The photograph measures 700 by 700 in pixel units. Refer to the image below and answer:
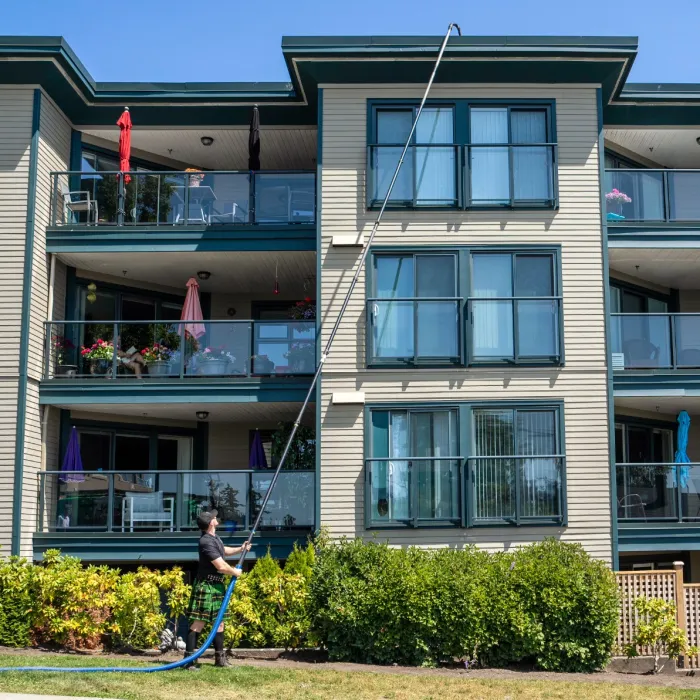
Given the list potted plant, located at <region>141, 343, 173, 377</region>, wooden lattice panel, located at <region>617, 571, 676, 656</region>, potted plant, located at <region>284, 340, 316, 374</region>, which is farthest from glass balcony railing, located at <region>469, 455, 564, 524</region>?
potted plant, located at <region>141, 343, 173, 377</region>

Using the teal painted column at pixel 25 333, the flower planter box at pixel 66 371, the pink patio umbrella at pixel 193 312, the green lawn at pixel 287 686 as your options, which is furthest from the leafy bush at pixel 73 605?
the pink patio umbrella at pixel 193 312

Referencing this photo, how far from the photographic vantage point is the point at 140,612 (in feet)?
50.7

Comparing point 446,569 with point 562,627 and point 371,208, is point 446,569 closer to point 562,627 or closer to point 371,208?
point 562,627

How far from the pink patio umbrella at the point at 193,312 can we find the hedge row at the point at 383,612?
586 centimetres

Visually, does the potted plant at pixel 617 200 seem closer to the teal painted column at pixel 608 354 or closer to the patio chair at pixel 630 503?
the teal painted column at pixel 608 354

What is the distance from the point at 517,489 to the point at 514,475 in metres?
0.25

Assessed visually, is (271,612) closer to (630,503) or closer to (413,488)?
(413,488)

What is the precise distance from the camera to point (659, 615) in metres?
16.2

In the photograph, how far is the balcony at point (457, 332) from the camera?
64.1 feet

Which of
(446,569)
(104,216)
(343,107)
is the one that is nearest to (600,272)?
(343,107)

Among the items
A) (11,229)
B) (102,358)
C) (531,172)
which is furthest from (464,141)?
(11,229)

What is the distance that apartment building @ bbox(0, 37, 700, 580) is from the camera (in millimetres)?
19266

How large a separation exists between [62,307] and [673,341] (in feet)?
38.8

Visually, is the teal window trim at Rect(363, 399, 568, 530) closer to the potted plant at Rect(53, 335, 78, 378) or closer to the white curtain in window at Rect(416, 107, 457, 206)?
the white curtain in window at Rect(416, 107, 457, 206)
